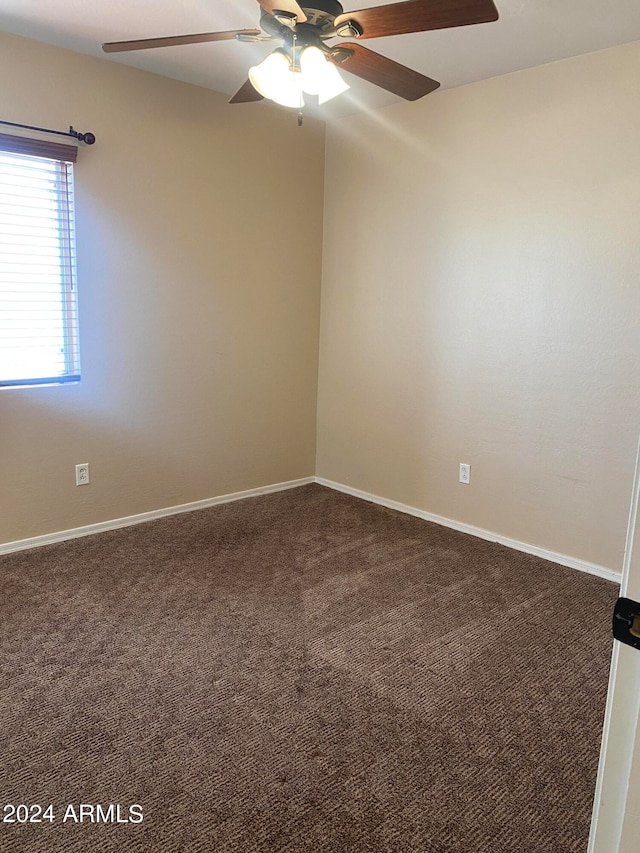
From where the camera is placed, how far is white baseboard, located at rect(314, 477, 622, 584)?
3.08m

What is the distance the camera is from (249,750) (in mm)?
1808

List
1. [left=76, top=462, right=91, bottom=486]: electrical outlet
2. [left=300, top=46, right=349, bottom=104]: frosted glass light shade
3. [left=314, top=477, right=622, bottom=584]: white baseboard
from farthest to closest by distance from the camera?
[left=76, top=462, right=91, bottom=486]: electrical outlet
[left=314, top=477, right=622, bottom=584]: white baseboard
[left=300, top=46, right=349, bottom=104]: frosted glass light shade

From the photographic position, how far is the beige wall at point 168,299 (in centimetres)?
310

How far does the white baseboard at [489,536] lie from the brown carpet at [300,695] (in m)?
0.07

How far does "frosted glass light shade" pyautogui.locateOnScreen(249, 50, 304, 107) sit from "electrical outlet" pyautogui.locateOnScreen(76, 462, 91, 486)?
2.14 meters

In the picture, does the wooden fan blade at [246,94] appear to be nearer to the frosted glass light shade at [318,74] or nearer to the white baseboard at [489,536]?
the frosted glass light shade at [318,74]

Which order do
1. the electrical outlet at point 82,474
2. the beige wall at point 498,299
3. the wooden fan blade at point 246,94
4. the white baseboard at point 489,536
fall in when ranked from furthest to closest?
1. the electrical outlet at point 82,474
2. the white baseboard at point 489,536
3. the beige wall at point 498,299
4. the wooden fan blade at point 246,94

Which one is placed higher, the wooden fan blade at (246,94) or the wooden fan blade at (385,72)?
the wooden fan blade at (246,94)

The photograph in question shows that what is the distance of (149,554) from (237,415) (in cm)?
116

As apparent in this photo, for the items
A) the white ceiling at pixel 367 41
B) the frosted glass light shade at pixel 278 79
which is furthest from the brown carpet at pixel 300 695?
the white ceiling at pixel 367 41

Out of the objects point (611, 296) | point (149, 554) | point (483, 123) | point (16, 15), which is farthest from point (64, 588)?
point (483, 123)

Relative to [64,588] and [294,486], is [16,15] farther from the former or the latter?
[294,486]

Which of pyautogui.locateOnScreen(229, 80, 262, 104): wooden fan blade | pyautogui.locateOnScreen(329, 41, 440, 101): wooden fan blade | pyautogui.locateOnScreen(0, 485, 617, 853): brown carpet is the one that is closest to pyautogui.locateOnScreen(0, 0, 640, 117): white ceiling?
pyautogui.locateOnScreen(229, 80, 262, 104): wooden fan blade

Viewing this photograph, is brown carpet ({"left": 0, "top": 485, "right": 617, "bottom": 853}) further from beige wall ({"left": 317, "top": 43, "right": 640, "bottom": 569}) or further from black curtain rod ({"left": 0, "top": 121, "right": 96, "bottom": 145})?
black curtain rod ({"left": 0, "top": 121, "right": 96, "bottom": 145})
